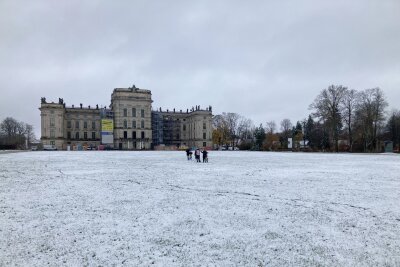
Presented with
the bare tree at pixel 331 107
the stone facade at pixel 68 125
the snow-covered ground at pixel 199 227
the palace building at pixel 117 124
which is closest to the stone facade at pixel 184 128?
the palace building at pixel 117 124

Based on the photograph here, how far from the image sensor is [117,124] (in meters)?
90.8

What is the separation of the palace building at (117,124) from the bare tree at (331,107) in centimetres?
4177

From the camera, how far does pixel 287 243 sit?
5703 mm

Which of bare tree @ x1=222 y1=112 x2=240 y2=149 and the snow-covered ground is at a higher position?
bare tree @ x1=222 y1=112 x2=240 y2=149

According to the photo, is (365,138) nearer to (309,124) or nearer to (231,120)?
(309,124)

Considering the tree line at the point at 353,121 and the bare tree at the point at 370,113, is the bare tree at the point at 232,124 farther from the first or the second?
the bare tree at the point at 370,113

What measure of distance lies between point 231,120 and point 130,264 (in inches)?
3916

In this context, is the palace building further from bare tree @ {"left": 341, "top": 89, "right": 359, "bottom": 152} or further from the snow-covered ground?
the snow-covered ground

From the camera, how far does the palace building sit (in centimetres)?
8888

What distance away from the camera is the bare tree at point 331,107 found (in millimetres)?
58000

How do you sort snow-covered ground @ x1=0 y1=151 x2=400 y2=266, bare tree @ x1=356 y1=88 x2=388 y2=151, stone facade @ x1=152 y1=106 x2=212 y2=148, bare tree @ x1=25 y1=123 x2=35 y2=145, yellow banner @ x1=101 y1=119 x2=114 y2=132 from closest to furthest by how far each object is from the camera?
snow-covered ground @ x1=0 y1=151 x2=400 y2=266 < bare tree @ x1=356 y1=88 x2=388 y2=151 < yellow banner @ x1=101 y1=119 x2=114 y2=132 < stone facade @ x1=152 y1=106 x2=212 y2=148 < bare tree @ x1=25 y1=123 x2=35 y2=145

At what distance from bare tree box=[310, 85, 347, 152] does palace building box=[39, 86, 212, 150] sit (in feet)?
137

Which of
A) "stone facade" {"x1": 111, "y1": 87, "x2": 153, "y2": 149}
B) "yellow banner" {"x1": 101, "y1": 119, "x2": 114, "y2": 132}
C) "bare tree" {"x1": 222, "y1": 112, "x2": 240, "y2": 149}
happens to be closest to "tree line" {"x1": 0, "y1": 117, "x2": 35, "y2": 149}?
"yellow banner" {"x1": 101, "y1": 119, "x2": 114, "y2": 132}

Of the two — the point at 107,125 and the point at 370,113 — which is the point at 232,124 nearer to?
the point at 107,125
